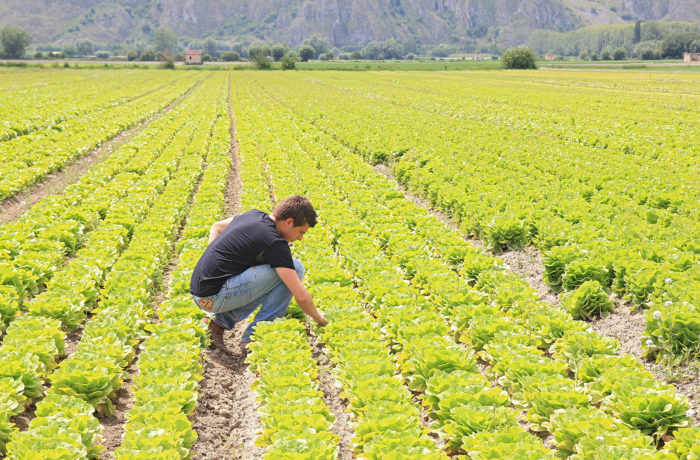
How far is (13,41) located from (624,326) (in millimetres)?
155551

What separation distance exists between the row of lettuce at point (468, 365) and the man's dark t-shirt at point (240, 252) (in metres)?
1.04

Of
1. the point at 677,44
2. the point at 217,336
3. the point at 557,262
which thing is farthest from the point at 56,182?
the point at 677,44

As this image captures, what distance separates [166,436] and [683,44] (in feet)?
499

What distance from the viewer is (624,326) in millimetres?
7113

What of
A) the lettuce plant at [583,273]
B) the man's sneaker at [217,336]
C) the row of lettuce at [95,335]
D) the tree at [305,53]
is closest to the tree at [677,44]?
the tree at [305,53]

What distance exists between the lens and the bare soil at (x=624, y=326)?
5.77 metres

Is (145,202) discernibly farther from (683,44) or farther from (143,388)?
(683,44)

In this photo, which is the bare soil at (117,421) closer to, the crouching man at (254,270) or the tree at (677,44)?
the crouching man at (254,270)

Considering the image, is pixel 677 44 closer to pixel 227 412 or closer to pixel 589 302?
pixel 589 302

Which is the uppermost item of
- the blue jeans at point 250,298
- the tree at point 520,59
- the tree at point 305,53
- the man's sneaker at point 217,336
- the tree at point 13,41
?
A: the tree at point 13,41

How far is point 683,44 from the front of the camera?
127875 millimetres

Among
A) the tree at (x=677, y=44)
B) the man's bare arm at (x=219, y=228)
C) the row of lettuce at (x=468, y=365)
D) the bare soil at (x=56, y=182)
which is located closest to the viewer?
the row of lettuce at (x=468, y=365)

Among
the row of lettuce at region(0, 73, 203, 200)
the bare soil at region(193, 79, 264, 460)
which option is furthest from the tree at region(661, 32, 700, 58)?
the bare soil at region(193, 79, 264, 460)

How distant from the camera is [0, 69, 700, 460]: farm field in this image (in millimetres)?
4625
